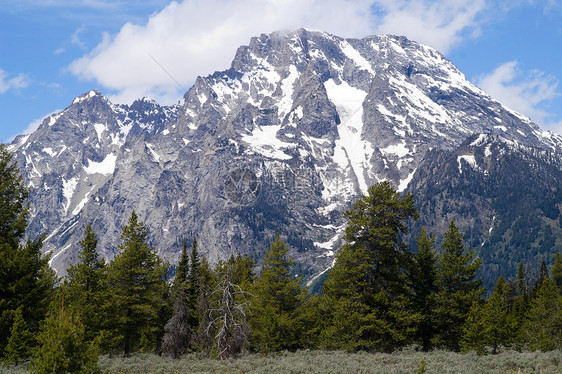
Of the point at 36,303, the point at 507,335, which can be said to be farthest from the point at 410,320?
the point at 36,303

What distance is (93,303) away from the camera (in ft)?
119

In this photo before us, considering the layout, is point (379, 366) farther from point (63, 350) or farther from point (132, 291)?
point (132, 291)

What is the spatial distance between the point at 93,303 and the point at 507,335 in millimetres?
38655

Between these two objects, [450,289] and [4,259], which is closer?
[4,259]

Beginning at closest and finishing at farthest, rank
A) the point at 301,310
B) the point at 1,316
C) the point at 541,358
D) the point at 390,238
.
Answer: the point at 541,358, the point at 1,316, the point at 390,238, the point at 301,310

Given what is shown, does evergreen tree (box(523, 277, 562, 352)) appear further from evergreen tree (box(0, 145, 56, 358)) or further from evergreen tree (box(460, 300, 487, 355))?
evergreen tree (box(0, 145, 56, 358))

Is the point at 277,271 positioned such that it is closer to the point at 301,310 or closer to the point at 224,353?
the point at 301,310

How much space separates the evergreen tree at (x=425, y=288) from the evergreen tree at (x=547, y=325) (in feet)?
44.0

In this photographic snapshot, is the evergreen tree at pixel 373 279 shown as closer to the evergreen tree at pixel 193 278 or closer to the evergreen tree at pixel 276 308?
the evergreen tree at pixel 276 308

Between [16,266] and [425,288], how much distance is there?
29.0 metres

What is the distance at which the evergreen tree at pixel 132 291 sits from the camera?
3675 cm

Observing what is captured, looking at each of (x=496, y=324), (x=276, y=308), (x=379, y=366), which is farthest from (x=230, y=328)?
(x=496, y=324)

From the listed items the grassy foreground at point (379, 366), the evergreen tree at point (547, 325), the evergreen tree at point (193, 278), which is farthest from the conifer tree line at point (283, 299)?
the evergreen tree at point (193, 278)

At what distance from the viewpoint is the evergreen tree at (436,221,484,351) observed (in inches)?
1308
